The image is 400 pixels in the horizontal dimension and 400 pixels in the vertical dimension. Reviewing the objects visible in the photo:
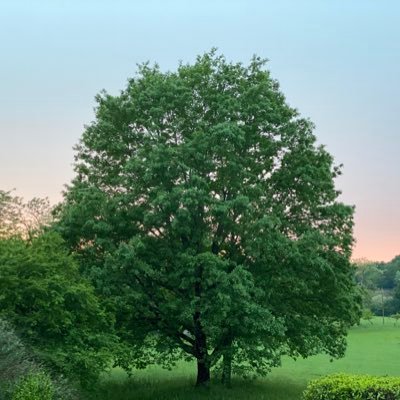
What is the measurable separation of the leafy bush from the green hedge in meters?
7.44

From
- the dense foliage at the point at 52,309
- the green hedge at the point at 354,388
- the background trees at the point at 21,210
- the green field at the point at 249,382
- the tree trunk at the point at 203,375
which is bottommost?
the green field at the point at 249,382

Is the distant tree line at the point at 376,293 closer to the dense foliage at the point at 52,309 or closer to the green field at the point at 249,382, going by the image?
the green field at the point at 249,382

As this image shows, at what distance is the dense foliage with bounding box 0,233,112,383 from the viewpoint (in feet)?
63.3

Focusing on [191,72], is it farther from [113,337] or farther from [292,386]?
[292,386]

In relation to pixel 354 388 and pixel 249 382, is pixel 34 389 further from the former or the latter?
pixel 249 382

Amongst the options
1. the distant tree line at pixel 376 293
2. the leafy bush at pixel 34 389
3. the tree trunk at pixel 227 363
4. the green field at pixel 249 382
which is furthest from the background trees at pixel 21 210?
the distant tree line at pixel 376 293

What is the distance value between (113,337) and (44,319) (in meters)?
3.23

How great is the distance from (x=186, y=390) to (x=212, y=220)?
885 centimetres

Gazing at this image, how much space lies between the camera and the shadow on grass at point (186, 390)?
26.1 m

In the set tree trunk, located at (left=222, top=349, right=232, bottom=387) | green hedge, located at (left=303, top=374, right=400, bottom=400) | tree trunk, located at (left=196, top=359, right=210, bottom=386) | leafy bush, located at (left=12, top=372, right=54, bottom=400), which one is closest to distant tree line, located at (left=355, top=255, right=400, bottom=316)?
tree trunk, located at (left=196, top=359, right=210, bottom=386)

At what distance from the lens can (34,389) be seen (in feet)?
48.2

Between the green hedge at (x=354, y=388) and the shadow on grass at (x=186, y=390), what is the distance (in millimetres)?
10668

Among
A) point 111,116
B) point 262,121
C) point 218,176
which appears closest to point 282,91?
point 262,121

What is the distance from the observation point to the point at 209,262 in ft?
72.4
